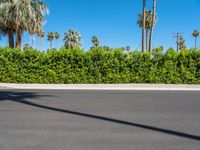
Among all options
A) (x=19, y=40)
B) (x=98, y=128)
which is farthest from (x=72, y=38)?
(x=98, y=128)

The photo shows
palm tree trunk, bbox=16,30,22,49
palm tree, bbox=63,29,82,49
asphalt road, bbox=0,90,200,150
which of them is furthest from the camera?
palm tree, bbox=63,29,82,49

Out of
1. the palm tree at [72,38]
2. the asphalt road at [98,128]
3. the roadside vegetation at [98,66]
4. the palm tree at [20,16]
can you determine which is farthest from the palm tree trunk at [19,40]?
the palm tree at [72,38]

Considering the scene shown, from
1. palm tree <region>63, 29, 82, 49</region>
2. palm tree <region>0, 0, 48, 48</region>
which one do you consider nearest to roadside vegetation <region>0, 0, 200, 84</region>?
palm tree <region>0, 0, 48, 48</region>

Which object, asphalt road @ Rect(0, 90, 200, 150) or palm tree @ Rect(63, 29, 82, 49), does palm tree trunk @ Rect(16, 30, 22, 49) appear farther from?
palm tree @ Rect(63, 29, 82, 49)

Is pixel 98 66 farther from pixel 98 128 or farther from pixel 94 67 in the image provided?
pixel 98 128

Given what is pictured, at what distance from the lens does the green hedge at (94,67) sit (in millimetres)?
27250

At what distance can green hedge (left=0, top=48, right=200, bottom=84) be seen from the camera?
2725 cm

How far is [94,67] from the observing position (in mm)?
27375

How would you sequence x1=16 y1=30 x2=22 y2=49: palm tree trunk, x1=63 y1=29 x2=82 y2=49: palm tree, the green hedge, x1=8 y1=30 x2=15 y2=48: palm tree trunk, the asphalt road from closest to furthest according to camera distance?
the asphalt road < the green hedge < x1=8 y1=30 x2=15 y2=48: palm tree trunk < x1=16 y1=30 x2=22 y2=49: palm tree trunk < x1=63 y1=29 x2=82 y2=49: palm tree

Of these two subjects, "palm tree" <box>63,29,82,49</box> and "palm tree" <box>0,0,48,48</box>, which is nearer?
"palm tree" <box>0,0,48,48</box>

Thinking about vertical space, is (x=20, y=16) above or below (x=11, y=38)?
above

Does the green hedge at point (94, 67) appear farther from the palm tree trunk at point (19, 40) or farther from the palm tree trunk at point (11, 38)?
the palm tree trunk at point (19, 40)

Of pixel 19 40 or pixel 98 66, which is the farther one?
pixel 19 40

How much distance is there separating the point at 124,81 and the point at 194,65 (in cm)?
603
